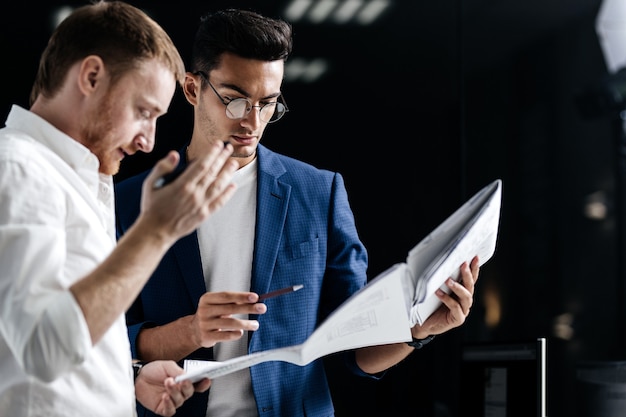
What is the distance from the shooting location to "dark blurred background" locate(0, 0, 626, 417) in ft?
10.1

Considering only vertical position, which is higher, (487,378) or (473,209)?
(473,209)

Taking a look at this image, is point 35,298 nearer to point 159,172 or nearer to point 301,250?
point 159,172

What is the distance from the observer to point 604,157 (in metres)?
3.37

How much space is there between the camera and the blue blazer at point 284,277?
192cm

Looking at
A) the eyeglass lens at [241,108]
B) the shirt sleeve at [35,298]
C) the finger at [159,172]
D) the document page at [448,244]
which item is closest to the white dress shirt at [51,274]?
the shirt sleeve at [35,298]

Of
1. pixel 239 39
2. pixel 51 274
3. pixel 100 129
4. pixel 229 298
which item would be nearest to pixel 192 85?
pixel 239 39

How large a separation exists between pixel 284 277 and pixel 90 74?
2.80 feet

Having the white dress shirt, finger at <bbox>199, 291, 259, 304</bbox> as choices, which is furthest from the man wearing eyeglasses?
the white dress shirt

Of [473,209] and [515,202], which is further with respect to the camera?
[515,202]

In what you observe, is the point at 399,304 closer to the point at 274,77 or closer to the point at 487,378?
the point at 274,77

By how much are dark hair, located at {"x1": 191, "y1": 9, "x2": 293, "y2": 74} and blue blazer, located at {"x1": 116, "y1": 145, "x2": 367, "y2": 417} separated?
11.3 inches

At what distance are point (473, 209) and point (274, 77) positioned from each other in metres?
0.79

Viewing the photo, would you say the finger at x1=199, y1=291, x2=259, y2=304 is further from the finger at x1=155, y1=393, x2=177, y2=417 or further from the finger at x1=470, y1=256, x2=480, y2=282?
the finger at x1=470, y1=256, x2=480, y2=282

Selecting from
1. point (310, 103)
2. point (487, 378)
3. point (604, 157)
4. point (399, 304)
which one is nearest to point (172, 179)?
point (399, 304)
